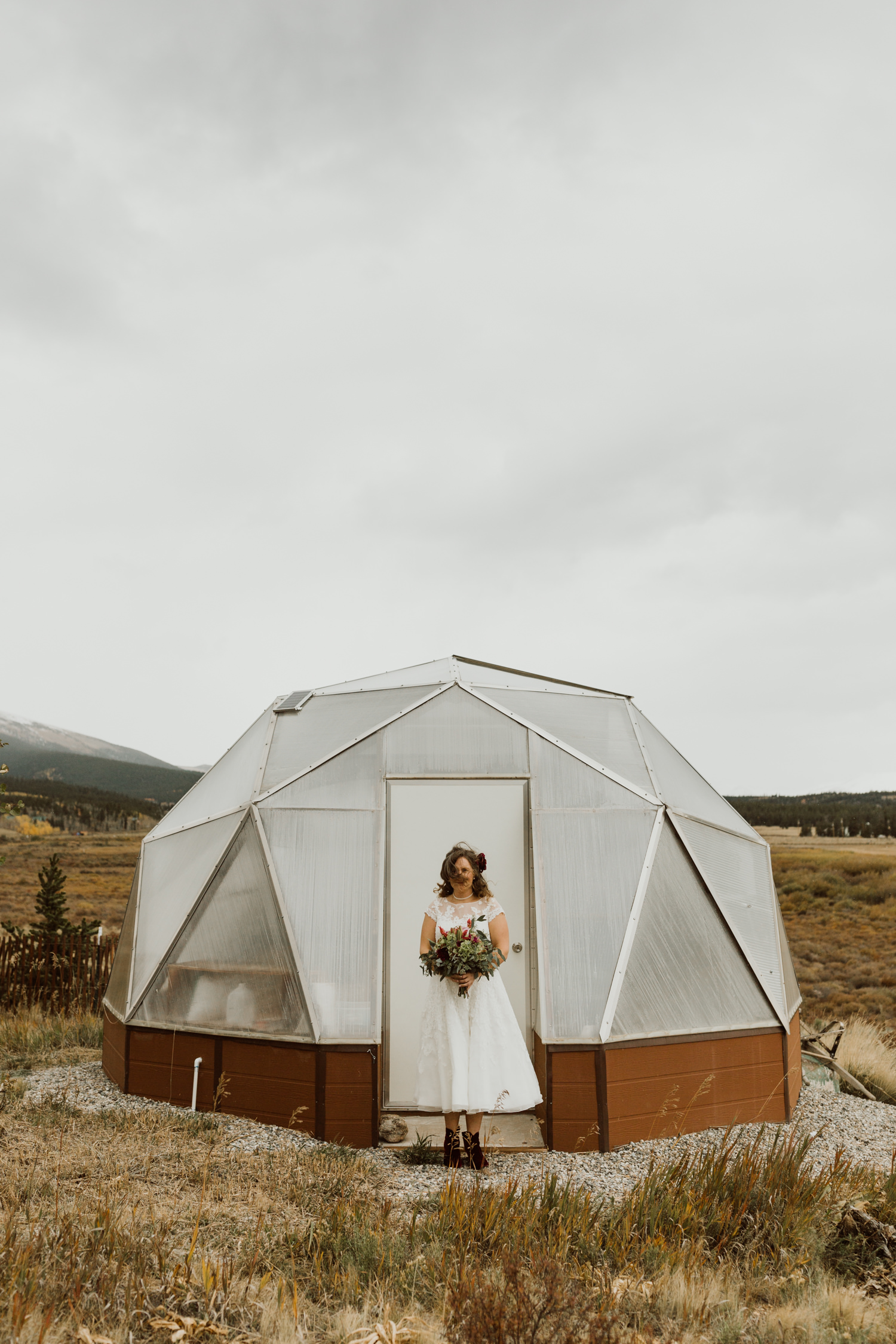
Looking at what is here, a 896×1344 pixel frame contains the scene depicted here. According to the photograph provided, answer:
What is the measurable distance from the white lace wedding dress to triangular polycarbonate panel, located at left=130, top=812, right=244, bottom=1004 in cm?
306

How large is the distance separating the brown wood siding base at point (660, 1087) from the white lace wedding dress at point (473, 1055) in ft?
2.91

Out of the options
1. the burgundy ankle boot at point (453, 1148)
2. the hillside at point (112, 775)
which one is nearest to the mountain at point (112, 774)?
the hillside at point (112, 775)

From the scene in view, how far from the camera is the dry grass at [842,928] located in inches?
778

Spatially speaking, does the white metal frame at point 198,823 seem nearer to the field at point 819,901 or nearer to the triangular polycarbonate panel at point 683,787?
the field at point 819,901

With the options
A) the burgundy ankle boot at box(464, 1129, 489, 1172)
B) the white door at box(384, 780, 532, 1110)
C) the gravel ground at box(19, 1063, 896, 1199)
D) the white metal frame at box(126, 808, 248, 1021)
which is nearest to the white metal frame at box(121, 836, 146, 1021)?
the white metal frame at box(126, 808, 248, 1021)

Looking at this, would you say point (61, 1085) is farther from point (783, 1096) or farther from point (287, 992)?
point (783, 1096)

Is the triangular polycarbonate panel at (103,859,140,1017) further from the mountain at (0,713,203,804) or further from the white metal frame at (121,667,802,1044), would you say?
the mountain at (0,713,203,804)

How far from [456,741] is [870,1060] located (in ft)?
26.4

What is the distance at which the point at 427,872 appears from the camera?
8242 millimetres

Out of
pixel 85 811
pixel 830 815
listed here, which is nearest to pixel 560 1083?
pixel 830 815

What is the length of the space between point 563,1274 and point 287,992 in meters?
3.94

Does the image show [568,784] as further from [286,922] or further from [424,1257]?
[424,1257]

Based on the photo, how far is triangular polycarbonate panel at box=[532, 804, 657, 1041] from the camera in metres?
7.42

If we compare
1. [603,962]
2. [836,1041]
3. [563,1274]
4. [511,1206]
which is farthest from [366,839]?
[836,1041]
